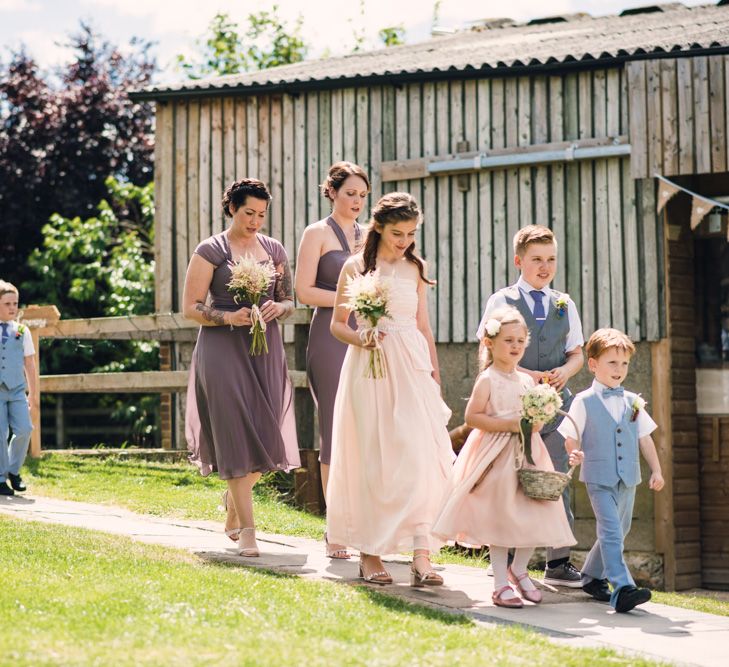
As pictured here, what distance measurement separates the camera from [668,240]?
1291cm

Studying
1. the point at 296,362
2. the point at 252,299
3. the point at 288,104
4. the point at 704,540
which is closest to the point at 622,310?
the point at 704,540

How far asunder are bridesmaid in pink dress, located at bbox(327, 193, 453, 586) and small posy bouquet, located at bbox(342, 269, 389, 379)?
5cm

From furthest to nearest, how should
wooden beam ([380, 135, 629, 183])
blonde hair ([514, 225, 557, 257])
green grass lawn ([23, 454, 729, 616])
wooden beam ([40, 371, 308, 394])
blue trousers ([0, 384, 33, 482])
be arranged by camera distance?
wooden beam ([380, 135, 629, 183])
wooden beam ([40, 371, 308, 394])
blue trousers ([0, 384, 33, 482])
green grass lawn ([23, 454, 729, 616])
blonde hair ([514, 225, 557, 257])

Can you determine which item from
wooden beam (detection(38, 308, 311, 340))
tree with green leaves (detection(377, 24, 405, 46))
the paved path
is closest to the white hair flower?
the paved path

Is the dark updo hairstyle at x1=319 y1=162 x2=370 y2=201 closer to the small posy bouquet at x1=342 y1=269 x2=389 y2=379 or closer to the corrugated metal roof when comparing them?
the small posy bouquet at x1=342 y1=269 x2=389 y2=379

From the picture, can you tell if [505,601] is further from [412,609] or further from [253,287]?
[253,287]

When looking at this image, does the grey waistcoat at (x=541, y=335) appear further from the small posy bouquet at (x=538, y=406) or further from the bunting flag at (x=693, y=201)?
the bunting flag at (x=693, y=201)

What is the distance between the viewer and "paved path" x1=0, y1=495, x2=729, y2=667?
5.66m

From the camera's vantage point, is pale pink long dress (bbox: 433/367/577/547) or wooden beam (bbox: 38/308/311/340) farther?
wooden beam (bbox: 38/308/311/340)

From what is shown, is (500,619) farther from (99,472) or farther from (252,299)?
(99,472)

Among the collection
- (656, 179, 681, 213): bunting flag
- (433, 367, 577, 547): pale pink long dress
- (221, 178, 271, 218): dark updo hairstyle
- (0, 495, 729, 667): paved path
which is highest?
(656, 179, 681, 213): bunting flag

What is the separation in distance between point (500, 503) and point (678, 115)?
24.4 feet

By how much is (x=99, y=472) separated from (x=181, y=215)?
4067mm

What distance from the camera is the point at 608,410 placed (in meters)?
6.66
